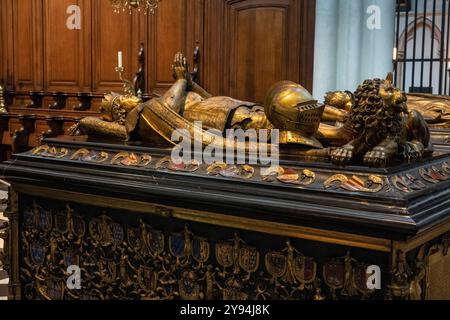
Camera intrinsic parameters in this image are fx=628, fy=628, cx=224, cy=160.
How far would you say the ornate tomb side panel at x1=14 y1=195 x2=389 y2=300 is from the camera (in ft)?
6.48

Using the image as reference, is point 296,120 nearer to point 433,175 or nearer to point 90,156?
point 433,175

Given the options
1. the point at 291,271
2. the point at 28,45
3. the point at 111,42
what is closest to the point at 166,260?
the point at 291,271

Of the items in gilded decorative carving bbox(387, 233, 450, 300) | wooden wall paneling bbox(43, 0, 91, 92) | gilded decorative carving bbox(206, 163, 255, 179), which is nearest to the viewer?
gilded decorative carving bbox(387, 233, 450, 300)

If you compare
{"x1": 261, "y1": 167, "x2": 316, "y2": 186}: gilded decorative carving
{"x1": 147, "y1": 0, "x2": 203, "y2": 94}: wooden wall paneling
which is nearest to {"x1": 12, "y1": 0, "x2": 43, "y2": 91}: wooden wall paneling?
{"x1": 147, "y1": 0, "x2": 203, "y2": 94}: wooden wall paneling

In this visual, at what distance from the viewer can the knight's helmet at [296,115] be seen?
7.67ft

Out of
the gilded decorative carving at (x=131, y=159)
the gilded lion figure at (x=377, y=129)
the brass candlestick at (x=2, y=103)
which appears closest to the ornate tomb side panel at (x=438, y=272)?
the gilded lion figure at (x=377, y=129)

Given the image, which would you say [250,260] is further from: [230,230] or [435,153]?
[435,153]

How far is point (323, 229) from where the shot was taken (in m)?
1.90

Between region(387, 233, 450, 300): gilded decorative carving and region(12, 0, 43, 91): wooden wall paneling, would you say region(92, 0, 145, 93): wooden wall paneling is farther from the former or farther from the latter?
region(387, 233, 450, 300): gilded decorative carving

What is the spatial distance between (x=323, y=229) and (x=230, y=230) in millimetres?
393

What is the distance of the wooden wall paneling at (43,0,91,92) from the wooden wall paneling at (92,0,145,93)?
12cm

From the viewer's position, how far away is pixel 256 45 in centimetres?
628
